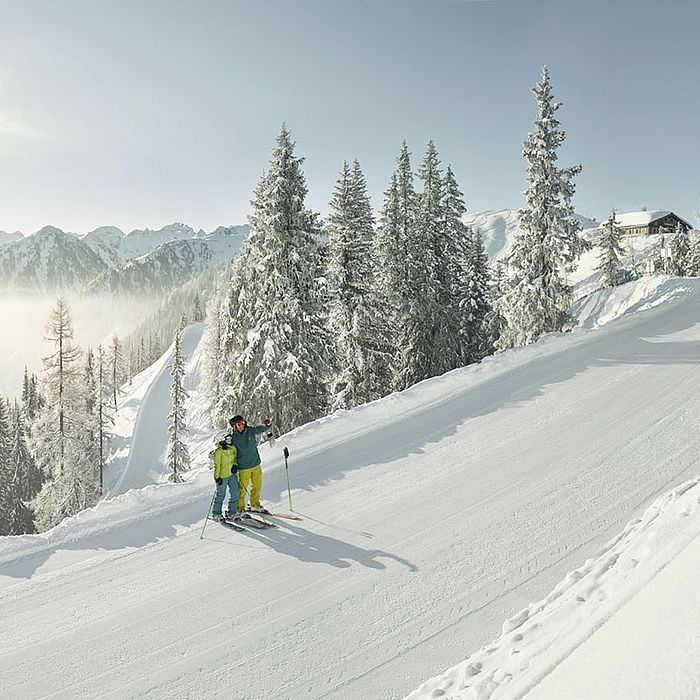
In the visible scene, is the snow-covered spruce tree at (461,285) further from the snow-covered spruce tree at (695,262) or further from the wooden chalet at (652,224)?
the wooden chalet at (652,224)

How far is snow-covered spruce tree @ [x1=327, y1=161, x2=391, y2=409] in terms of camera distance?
22734mm

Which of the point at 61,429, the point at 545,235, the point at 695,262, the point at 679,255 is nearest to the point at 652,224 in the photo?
the point at 679,255

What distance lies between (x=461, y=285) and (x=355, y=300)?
10447mm

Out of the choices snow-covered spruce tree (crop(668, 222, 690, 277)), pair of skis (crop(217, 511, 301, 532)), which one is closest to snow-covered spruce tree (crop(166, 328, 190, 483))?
pair of skis (crop(217, 511, 301, 532))

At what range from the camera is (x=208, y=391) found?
53.3 m

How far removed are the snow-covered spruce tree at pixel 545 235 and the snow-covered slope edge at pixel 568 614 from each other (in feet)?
56.9

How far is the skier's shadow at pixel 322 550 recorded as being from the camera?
6586 mm

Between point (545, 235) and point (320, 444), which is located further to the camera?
point (545, 235)

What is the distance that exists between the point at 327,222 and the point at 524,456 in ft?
55.9

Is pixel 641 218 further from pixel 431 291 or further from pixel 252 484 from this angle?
pixel 252 484

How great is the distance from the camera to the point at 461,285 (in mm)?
30594

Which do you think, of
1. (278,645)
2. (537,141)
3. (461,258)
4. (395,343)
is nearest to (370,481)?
(278,645)

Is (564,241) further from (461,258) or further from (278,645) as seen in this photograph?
(278,645)

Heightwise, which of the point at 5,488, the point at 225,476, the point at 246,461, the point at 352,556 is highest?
the point at 246,461
